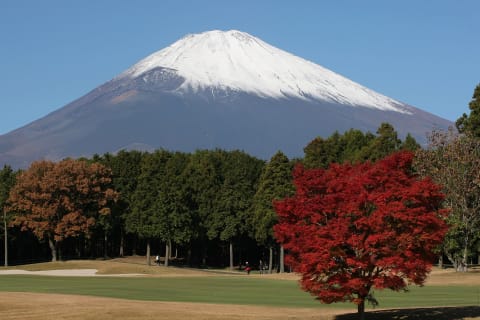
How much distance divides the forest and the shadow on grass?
51188mm

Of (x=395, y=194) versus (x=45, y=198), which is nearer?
(x=395, y=194)

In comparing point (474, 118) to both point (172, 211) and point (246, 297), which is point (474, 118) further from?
point (246, 297)

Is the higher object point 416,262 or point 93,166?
point 93,166

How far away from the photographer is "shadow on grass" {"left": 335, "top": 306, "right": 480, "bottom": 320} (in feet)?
138

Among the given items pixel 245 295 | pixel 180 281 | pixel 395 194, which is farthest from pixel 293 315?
pixel 180 281

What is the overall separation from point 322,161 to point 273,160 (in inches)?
392

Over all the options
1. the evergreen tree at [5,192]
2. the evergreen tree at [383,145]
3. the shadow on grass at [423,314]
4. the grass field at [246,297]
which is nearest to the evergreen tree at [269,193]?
the evergreen tree at [383,145]

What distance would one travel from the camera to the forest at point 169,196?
109m

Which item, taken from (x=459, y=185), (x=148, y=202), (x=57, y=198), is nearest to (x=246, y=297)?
(x=459, y=185)

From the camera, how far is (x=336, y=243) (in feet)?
127

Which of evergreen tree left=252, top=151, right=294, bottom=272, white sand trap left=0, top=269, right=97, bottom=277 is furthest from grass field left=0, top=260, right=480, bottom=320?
evergreen tree left=252, top=151, right=294, bottom=272

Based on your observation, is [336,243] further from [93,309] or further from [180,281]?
[180,281]

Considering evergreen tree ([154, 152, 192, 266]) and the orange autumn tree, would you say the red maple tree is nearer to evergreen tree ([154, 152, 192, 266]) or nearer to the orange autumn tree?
evergreen tree ([154, 152, 192, 266])

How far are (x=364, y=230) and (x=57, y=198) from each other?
77598 millimetres
